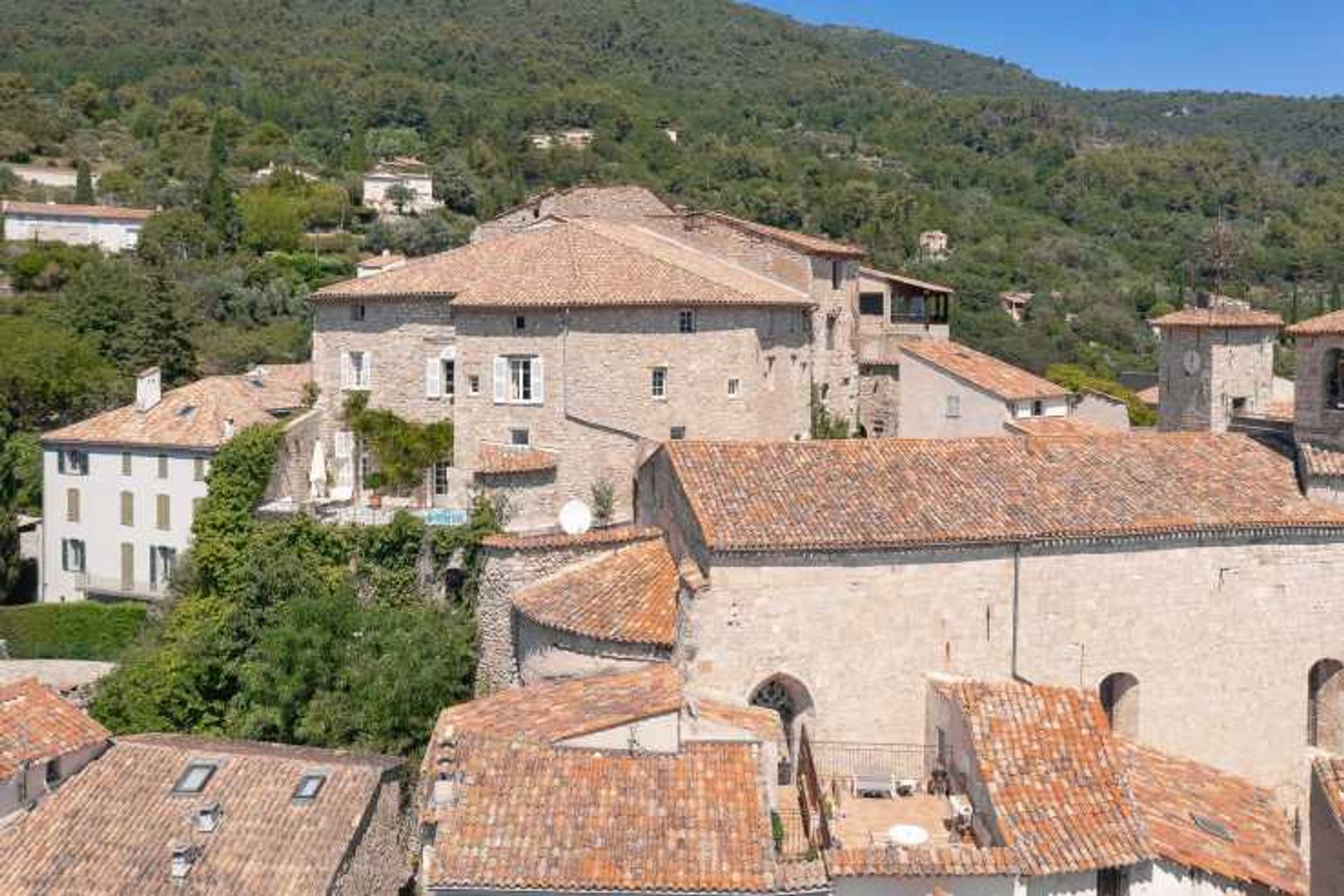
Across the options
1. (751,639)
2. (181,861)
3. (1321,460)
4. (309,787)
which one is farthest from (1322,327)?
(181,861)

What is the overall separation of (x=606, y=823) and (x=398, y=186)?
101952mm

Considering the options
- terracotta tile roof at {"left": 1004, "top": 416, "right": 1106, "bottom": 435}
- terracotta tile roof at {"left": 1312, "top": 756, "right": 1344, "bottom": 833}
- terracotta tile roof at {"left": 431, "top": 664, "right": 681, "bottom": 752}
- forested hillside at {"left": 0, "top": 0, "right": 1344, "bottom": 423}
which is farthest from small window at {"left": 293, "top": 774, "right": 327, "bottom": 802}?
forested hillside at {"left": 0, "top": 0, "right": 1344, "bottom": 423}

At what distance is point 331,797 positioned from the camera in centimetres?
2419

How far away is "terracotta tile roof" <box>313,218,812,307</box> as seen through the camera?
122ft

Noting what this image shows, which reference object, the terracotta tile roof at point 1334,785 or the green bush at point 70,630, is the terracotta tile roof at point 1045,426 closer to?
the terracotta tile roof at point 1334,785

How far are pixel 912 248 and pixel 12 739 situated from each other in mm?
93968

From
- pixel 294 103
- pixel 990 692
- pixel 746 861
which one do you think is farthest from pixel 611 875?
pixel 294 103

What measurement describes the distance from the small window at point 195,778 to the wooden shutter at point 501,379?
14830 mm

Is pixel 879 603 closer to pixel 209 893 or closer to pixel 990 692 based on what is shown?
pixel 990 692

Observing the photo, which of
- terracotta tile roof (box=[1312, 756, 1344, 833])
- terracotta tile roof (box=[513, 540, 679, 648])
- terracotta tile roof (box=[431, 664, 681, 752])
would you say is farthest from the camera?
terracotta tile roof (box=[513, 540, 679, 648])

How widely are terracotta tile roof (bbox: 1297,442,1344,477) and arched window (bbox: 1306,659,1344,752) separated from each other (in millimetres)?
3906

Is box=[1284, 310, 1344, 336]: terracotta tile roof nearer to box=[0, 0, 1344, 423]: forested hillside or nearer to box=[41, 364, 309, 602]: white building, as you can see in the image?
box=[41, 364, 309, 602]: white building

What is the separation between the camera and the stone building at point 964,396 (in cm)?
4384

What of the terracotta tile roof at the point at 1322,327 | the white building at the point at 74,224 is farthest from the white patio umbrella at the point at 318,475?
the white building at the point at 74,224
